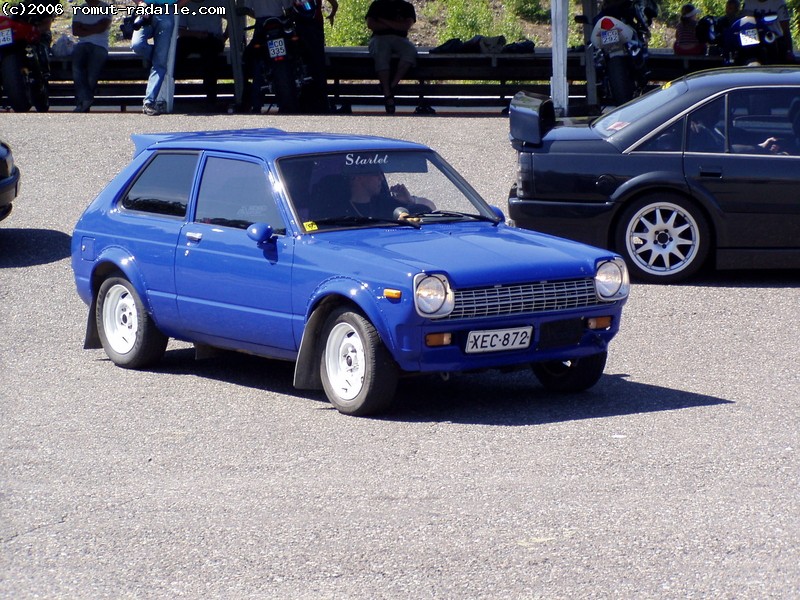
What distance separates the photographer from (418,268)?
6.66 meters

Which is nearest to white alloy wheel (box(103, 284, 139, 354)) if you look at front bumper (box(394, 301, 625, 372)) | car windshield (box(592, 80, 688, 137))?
front bumper (box(394, 301, 625, 372))

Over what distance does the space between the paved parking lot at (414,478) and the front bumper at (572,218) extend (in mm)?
1301

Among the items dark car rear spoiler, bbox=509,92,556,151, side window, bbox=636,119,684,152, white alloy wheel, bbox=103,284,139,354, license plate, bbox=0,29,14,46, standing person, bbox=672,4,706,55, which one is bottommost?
white alloy wheel, bbox=103,284,139,354

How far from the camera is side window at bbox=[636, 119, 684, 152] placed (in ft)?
35.5

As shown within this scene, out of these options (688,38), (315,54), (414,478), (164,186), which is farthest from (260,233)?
(688,38)

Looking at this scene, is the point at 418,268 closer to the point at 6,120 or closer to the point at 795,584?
the point at 795,584

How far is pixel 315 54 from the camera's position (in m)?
19.8

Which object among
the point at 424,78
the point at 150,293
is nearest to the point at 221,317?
the point at 150,293

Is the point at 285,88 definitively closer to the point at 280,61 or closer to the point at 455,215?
the point at 280,61

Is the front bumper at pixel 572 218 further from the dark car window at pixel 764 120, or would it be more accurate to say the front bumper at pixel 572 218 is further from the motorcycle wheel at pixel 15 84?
the motorcycle wheel at pixel 15 84

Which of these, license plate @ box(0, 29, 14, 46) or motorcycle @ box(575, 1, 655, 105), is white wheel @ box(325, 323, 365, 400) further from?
license plate @ box(0, 29, 14, 46)

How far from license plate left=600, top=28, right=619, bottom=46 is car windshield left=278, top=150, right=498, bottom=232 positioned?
1079cm

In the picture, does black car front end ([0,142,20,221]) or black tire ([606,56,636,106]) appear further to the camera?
black tire ([606,56,636,106])

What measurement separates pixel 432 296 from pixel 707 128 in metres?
4.91
